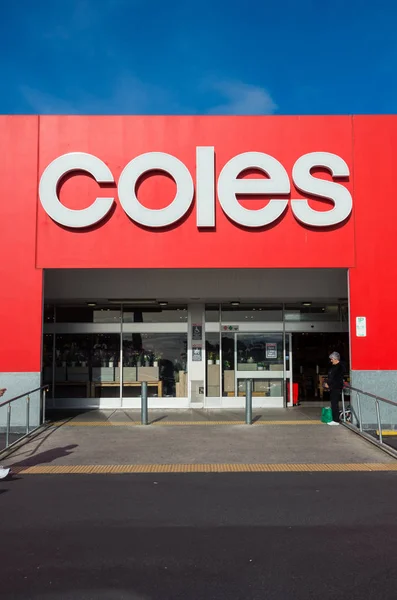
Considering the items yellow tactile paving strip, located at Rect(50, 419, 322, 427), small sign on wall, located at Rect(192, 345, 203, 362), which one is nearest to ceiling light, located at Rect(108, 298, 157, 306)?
small sign on wall, located at Rect(192, 345, 203, 362)

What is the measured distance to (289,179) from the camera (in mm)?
11500

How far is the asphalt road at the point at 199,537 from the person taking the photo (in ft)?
13.7

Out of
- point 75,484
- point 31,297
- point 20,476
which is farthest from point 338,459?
point 31,297

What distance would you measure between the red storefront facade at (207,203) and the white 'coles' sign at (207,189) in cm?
4

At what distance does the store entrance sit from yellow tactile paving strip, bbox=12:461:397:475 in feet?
22.1

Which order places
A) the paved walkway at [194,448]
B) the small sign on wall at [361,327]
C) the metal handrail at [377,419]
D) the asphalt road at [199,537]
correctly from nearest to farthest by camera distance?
the asphalt road at [199,537] → the paved walkway at [194,448] → the metal handrail at [377,419] → the small sign on wall at [361,327]

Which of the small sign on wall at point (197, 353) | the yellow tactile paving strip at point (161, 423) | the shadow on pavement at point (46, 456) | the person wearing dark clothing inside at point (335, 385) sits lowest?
the shadow on pavement at point (46, 456)

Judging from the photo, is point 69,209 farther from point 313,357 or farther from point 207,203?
point 313,357

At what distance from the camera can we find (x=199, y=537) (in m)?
5.17

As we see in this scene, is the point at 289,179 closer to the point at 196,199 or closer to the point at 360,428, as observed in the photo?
the point at 196,199

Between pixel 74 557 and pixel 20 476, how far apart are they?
3252 mm

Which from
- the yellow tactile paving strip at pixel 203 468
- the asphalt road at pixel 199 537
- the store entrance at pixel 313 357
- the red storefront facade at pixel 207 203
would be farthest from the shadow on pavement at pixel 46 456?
the store entrance at pixel 313 357

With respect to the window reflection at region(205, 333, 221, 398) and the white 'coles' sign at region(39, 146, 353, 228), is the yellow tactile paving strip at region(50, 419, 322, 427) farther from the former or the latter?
the white 'coles' sign at region(39, 146, 353, 228)

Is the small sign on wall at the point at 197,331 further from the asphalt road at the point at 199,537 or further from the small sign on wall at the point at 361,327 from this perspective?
the asphalt road at the point at 199,537
